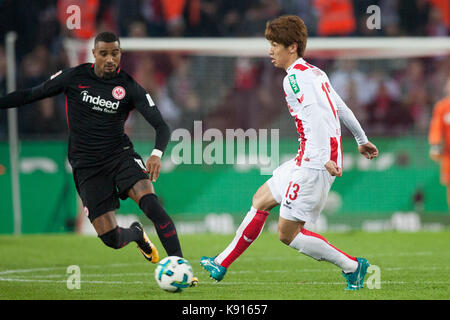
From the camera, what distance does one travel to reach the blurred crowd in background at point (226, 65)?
14.5 metres

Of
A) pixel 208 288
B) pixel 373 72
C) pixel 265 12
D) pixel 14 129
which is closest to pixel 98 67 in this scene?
pixel 208 288

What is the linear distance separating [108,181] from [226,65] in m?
7.70

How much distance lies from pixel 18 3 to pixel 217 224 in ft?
21.5

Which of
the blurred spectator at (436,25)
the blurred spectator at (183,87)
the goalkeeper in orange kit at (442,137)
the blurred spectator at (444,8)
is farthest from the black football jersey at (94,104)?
the blurred spectator at (436,25)

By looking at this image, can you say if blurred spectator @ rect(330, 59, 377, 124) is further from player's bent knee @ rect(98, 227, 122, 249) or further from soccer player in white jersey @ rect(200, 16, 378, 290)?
soccer player in white jersey @ rect(200, 16, 378, 290)

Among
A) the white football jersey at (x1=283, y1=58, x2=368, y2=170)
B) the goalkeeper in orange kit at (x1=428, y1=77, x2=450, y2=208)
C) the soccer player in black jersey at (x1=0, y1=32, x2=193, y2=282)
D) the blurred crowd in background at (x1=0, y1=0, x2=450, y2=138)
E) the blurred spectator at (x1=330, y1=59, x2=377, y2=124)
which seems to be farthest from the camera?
the blurred spectator at (x1=330, y1=59, x2=377, y2=124)

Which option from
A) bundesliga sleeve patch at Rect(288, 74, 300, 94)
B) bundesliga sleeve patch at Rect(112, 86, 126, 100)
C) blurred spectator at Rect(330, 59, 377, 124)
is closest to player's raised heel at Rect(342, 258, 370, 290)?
bundesliga sleeve patch at Rect(288, 74, 300, 94)

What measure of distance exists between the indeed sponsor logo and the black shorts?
1.44 ft

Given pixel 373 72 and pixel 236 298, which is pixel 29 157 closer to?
pixel 373 72

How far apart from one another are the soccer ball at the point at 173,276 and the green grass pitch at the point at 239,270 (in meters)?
0.08

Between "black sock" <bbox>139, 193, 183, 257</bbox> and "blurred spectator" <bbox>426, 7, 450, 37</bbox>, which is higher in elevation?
"blurred spectator" <bbox>426, 7, 450, 37</bbox>

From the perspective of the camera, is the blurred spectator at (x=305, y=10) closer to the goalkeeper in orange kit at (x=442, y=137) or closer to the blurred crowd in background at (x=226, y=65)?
the blurred crowd in background at (x=226, y=65)

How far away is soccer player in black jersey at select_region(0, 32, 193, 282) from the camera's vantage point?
7.07 metres

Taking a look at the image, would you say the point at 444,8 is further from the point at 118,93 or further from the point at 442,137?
the point at 118,93
